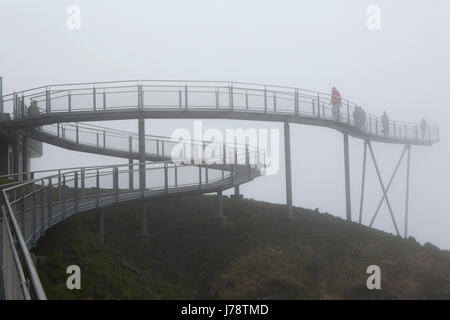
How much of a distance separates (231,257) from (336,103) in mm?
11558

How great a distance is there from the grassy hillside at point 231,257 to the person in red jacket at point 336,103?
18.6 ft

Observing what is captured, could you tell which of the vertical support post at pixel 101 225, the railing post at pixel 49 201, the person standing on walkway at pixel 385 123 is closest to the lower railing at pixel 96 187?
the railing post at pixel 49 201

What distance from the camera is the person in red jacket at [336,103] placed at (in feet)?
93.5

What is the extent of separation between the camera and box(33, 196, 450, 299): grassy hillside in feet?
53.8

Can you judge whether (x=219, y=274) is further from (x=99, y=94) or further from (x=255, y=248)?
(x=99, y=94)

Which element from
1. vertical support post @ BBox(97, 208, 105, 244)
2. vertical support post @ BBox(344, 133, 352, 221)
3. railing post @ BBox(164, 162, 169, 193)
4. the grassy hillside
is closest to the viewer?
the grassy hillside

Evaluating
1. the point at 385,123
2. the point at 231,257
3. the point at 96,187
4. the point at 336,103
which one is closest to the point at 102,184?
the point at 96,187

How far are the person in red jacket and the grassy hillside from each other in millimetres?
5660

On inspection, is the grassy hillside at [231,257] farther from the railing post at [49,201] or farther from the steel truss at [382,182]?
the steel truss at [382,182]

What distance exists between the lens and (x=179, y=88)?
79.2ft

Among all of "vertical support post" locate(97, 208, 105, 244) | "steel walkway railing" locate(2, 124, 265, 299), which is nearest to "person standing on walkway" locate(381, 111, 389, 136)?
"steel walkway railing" locate(2, 124, 265, 299)

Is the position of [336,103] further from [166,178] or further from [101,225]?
[101,225]

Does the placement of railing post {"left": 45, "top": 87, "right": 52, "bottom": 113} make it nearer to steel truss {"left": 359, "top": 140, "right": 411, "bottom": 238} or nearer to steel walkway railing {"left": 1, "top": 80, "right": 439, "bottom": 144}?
steel walkway railing {"left": 1, "top": 80, "right": 439, "bottom": 144}
